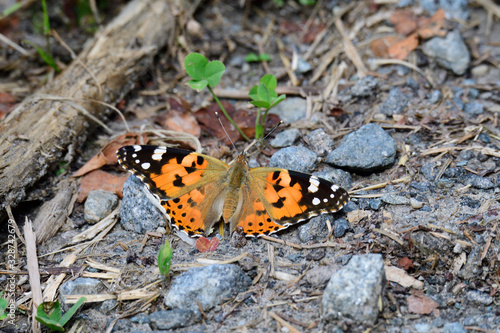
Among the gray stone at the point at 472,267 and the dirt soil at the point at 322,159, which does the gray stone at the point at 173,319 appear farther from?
the gray stone at the point at 472,267

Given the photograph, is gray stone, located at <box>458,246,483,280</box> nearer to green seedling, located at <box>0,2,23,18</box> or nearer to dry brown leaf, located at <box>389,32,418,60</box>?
dry brown leaf, located at <box>389,32,418,60</box>

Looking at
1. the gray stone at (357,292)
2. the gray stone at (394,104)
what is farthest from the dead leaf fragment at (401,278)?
the gray stone at (394,104)

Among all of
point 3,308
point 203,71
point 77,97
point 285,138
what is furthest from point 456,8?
point 3,308

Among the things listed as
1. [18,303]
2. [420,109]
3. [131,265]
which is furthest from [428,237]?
[18,303]

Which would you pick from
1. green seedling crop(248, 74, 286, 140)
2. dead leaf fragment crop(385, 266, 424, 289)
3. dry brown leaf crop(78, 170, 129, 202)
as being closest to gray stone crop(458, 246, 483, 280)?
dead leaf fragment crop(385, 266, 424, 289)

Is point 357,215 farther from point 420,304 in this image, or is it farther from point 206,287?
point 206,287

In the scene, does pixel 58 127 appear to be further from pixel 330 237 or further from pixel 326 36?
pixel 326 36
